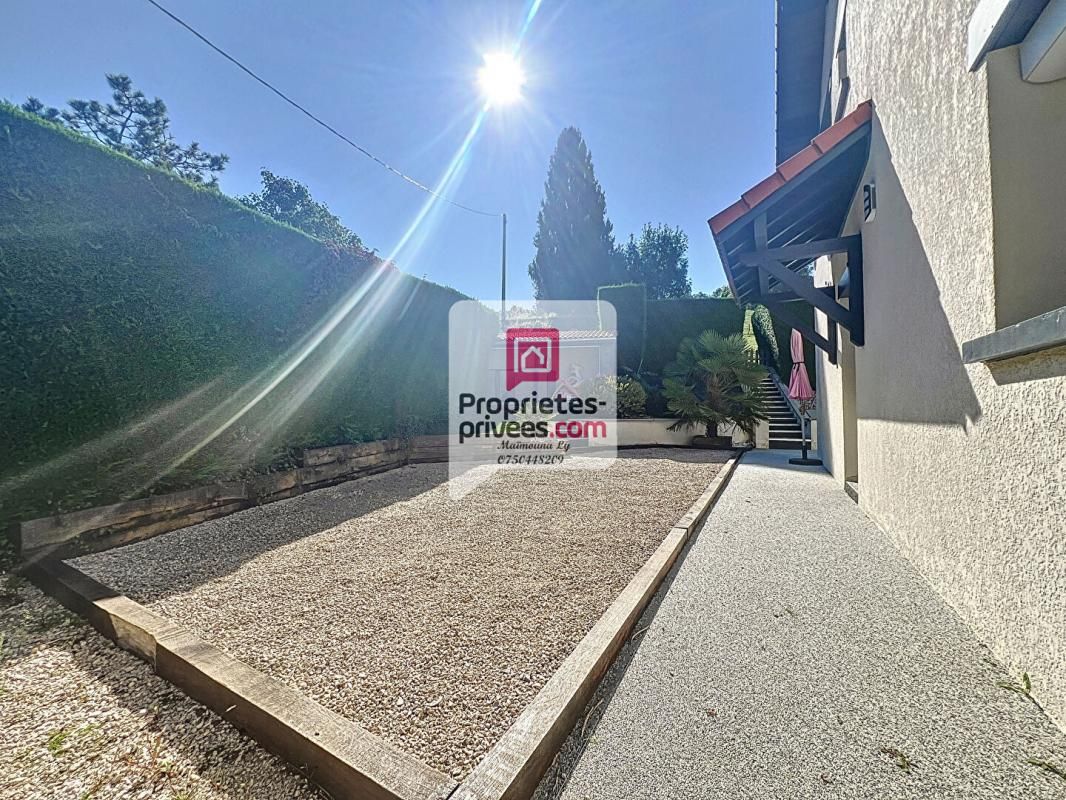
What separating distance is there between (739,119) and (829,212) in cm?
563

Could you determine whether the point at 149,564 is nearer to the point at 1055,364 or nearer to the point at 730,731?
the point at 730,731

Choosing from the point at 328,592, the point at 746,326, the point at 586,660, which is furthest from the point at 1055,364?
the point at 746,326

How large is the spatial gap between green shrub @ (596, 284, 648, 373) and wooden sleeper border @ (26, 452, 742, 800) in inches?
517

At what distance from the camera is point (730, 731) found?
63.0 inches

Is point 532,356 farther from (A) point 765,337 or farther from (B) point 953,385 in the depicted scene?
(B) point 953,385

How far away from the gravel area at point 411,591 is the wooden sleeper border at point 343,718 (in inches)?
4.2

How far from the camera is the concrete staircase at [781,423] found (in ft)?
36.6

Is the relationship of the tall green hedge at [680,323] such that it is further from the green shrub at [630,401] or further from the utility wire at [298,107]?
the utility wire at [298,107]

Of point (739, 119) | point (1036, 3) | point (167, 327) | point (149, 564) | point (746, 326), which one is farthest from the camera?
point (746, 326)

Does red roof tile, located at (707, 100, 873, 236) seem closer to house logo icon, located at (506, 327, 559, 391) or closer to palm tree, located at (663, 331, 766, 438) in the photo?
palm tree, located at (663, 331, 766, 438)

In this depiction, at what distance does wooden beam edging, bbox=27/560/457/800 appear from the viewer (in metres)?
1.30

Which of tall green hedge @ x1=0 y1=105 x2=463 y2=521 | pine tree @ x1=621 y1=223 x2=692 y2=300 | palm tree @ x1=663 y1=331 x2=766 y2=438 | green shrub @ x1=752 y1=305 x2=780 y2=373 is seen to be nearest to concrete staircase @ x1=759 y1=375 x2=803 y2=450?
palm tree @ x1=663 y1=331 x2=766 y2=438

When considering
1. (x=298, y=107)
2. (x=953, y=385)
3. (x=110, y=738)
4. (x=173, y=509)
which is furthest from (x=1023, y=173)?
(x=298, y=107)

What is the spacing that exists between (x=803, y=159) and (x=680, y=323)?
12.5 metres
